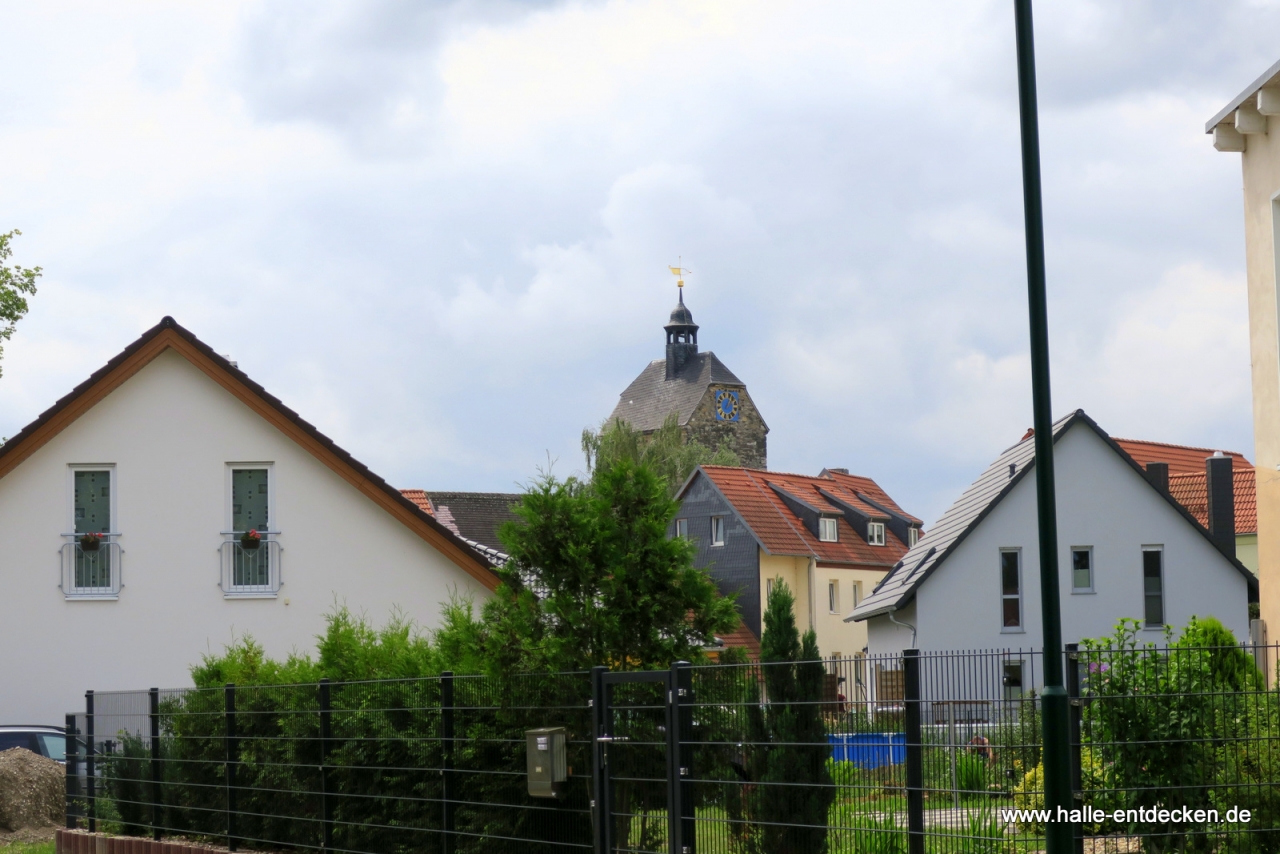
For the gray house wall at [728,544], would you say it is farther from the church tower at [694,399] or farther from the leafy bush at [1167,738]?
the leafy bush at [1167,738]

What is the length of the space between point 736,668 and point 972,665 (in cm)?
176

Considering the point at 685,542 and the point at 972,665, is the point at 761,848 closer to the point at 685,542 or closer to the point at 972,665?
the point at 972,665

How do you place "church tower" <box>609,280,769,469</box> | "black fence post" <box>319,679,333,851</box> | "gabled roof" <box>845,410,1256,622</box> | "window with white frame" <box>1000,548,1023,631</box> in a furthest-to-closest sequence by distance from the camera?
"church tower" <box>609,280,769,469</box> < "window with white frame" <box>1000,548,1023,631</box> < "gabled roof" <box>845,410,1256,622</box> < "black fence post" <box>319,679,333,851</box>

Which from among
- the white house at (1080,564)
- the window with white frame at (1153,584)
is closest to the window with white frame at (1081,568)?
the white house at (1080,564)

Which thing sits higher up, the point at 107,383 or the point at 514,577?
the point at 107,383

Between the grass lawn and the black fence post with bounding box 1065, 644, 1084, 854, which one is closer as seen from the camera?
the black fence post with bounding box 1065, 644, 1084, 854

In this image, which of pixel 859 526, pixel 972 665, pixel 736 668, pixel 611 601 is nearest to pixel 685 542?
pixel 611 601

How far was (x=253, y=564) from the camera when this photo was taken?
2525 cm

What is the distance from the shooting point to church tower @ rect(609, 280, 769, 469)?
110 meters

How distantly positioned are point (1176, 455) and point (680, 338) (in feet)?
238

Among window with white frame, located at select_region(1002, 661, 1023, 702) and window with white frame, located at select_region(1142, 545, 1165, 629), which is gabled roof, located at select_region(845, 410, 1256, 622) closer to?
window with white frame, located at select_region(1142, 545, 1165, 629)

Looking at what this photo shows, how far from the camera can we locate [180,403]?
25266mm

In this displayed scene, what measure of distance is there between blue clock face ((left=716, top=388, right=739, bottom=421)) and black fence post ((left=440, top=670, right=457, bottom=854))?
10038 cm

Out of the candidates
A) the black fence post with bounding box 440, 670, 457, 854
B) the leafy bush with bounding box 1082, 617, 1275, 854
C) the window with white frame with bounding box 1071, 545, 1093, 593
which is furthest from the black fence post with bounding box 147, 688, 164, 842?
the window with white frame with bounding box 1071, 545, 1093, 593
